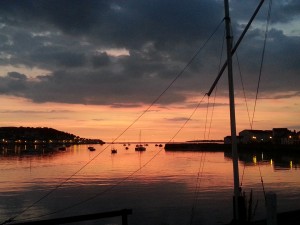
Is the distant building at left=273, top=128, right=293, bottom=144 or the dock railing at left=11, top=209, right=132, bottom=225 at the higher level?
the distant building at left=273, top=128, right=293, bottom=144

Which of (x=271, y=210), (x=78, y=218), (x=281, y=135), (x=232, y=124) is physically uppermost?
(x=281, y=135)

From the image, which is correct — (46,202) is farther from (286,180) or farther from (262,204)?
(286,180)

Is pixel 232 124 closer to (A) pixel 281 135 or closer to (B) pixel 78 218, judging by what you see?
(B) pixel 78 218

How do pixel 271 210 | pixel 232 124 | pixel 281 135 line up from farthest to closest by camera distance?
pixel 281 135 → pixel 232 124 → pixel 271 210

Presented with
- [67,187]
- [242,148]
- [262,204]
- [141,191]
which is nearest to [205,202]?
[262,204]

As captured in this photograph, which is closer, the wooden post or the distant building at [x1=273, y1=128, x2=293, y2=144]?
the wooden post

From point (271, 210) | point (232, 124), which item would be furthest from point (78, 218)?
point (232, 124)

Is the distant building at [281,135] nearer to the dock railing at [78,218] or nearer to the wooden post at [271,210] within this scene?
the wooden post at [271,210]

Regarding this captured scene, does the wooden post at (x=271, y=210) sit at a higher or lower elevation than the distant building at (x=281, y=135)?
lower

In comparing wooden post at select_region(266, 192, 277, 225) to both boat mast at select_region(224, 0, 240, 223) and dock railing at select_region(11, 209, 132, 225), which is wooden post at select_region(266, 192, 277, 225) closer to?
boat mast at select_region(224, 0, 240, 223)

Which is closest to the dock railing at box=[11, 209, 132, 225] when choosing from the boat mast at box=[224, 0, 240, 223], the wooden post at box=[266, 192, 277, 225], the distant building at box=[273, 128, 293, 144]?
the wooden post at box=[266, 192, 277, 225]

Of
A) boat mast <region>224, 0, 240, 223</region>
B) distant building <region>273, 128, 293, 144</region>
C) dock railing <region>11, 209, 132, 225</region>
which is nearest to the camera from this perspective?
dock railing <region>11, 209, 132, 225</region>

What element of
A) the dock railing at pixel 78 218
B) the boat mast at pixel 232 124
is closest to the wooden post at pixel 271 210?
the boat mast at pixel 232 124

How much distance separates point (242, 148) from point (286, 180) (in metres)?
104
